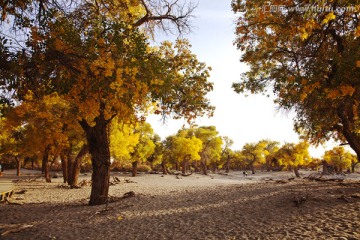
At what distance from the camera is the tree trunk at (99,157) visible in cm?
1312

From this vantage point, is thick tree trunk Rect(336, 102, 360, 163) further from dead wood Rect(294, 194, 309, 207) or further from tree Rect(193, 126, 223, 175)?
tree Rect(193, 126, 223, 175)

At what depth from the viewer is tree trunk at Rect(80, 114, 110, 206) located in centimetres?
1312

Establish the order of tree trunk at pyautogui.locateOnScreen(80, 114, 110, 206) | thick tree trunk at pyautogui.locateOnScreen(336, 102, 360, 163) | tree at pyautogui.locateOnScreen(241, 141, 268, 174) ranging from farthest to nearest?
tree at pyautogui.locateOnScreen(241, 141, 268, 174) → tree trunk at pyautogui.locateOnScreen(80, 114, 110, 206) → thick tree trunk at pyautogui.locateOnScreen(336, 102, 360, 163)

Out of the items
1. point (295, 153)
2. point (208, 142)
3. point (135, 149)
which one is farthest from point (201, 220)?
point (208, 142)

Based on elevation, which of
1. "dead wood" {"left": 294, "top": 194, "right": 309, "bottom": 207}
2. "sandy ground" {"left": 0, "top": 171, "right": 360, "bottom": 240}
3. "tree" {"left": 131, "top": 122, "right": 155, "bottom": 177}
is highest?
"tree" {"left": 131, "top": 122, "right": 155, "bottom": 177}

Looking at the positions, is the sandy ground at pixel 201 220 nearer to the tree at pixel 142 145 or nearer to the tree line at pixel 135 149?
the tree line at pixel 135 149

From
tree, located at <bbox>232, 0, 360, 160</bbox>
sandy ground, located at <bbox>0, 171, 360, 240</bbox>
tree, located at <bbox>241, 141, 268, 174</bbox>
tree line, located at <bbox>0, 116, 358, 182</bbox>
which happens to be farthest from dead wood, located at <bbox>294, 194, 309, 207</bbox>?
tree, located at <bbox>241, 141, 268, 174</bbox>

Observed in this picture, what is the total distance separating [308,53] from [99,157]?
10.3 m

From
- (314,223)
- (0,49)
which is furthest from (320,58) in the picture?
(0,49)

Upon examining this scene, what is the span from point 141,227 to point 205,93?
6.06 m

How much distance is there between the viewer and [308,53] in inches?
393

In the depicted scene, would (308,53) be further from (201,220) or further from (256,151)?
(256,151)

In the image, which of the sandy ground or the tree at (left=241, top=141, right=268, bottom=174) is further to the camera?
the tree at (left=241, top=141, right=268, bottom=174)

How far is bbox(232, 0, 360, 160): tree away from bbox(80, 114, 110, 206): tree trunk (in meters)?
7.34
